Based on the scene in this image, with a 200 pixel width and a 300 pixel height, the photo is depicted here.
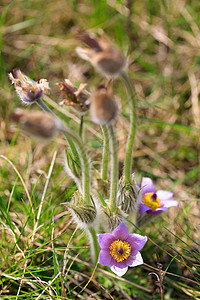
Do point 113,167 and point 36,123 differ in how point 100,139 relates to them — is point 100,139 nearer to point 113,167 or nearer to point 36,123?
point 113,167

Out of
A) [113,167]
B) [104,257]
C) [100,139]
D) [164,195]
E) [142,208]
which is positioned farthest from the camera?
[100,139]

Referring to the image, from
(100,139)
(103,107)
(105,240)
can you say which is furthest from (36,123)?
(100,139)

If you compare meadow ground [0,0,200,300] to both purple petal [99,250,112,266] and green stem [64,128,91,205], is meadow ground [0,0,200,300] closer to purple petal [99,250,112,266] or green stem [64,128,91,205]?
purple petal [99,250,112,266]

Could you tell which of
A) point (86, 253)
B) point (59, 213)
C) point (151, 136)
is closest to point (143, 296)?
point (86, 253)

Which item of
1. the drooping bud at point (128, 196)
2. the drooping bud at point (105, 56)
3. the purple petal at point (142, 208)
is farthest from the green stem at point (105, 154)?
the drooping bud at point (105, 56)

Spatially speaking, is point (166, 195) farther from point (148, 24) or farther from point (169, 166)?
point (148, 24)

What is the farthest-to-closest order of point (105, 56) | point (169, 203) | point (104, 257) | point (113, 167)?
1. point (169, 203)
2. point (104, 257)
3. point (113, 167)
4. point (105, 56)

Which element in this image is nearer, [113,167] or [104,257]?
[113,167]

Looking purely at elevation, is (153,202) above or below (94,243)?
above
